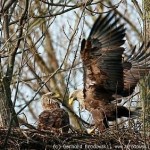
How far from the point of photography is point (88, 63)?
10703mm

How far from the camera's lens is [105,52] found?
10.7 metres

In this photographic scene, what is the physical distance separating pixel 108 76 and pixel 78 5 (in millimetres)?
1521

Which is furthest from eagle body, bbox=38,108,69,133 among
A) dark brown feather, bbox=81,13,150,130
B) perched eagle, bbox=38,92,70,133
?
dark brown feather, bbox=81,13,150,130

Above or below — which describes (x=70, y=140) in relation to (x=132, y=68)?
below

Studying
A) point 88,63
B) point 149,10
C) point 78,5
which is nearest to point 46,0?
point 78,5

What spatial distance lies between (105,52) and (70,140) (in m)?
1.96

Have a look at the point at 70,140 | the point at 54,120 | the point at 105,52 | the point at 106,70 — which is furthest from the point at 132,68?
the point at 70,140

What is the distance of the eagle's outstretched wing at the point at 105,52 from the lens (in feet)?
35.2

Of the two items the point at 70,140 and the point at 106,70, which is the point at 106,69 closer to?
the point at 106,70

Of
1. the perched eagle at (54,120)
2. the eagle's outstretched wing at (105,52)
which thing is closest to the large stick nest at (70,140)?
the perched eagle at (54,120)

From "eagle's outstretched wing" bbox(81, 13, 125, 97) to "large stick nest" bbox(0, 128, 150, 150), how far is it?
1.55m

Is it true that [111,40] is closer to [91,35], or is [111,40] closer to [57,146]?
[91,35]

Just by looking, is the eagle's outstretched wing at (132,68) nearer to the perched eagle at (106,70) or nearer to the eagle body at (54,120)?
the perched eagle at (106,70)

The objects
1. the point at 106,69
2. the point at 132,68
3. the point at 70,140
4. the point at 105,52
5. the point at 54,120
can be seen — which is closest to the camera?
the point at 70,140
